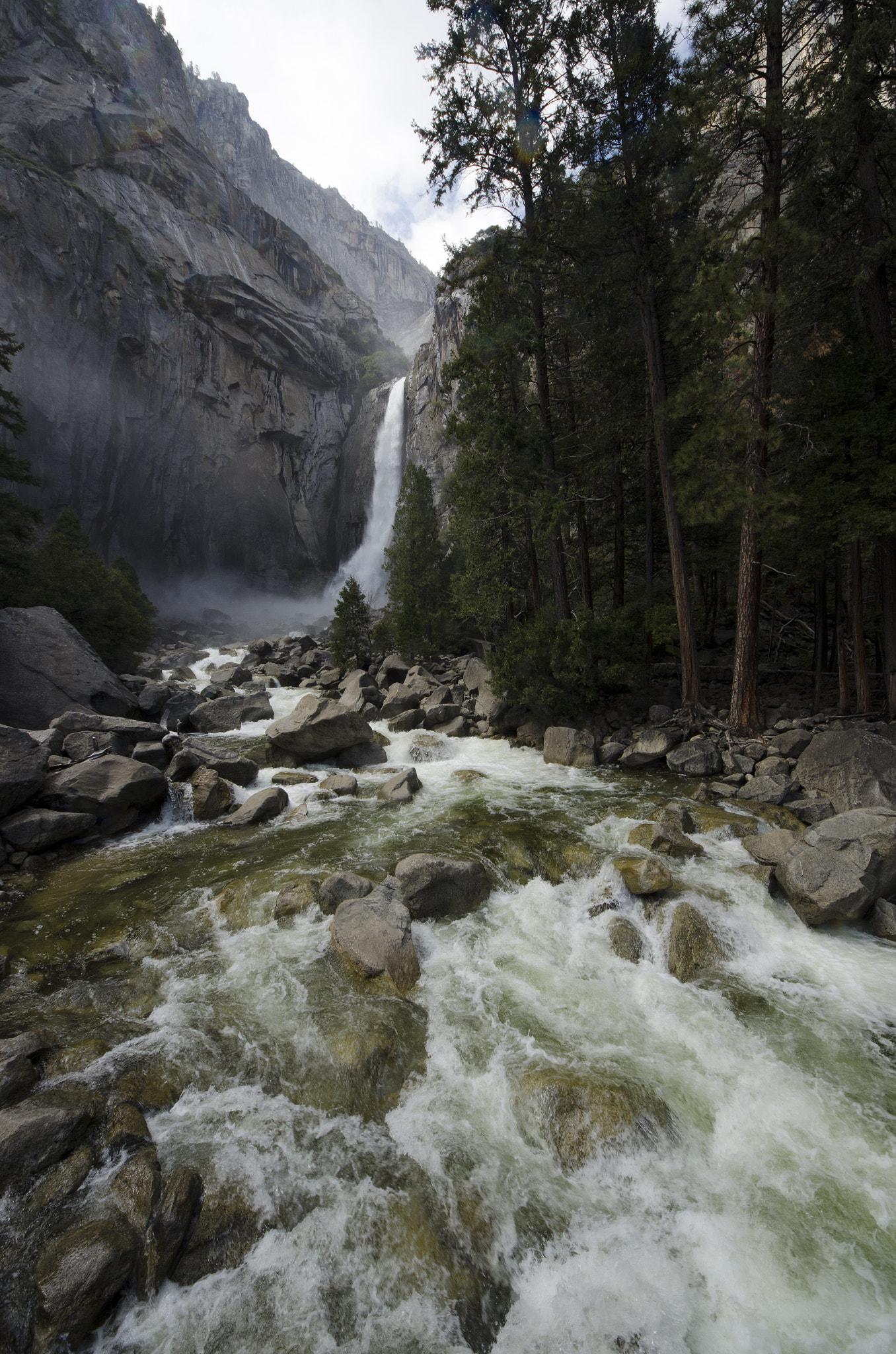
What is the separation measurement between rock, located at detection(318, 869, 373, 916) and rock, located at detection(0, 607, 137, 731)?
10006 millimetres

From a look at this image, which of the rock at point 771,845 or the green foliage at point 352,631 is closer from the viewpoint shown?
the rock at point 771,845

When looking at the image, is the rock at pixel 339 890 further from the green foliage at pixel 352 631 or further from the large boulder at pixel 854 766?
the green foliage at pixel 352 631

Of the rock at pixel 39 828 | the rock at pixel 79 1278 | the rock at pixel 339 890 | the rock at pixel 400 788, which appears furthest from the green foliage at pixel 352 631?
the rock at pixel 79 1278

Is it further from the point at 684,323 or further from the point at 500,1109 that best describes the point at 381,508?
the point at 500,1109

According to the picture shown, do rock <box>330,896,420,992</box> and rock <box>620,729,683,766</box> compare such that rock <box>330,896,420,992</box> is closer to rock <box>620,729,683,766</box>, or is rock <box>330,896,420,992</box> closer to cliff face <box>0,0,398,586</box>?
rock <box>620,729,683,766</box>

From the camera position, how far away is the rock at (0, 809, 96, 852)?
7.53 metres

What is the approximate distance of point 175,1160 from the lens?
11.0 feet

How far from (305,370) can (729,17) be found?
5739 cm

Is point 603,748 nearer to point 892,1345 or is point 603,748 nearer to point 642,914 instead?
point 642,914

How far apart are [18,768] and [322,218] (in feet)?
508

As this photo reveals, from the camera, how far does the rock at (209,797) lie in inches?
357

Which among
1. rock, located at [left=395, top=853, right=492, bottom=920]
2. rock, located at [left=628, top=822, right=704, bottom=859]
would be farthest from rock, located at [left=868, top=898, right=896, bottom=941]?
rock, located at [left=395, top=853, right=492, bottom=920]

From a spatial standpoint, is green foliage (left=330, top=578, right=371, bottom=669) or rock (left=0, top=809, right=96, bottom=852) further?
green foliage (left=330, top=578, right=371, bottom=669)

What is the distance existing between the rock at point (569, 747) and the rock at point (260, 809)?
18.5 ft
